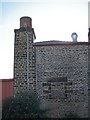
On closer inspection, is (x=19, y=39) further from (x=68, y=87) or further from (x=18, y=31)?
(x=68, y=87)

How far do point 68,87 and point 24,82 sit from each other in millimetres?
2622

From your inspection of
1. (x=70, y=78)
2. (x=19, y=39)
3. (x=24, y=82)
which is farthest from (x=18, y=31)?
(x=70, y=78)

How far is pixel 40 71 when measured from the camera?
1434cm

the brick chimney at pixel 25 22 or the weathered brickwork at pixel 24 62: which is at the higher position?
the brick chimney at pixel 25 22

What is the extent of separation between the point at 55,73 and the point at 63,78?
0.56 m

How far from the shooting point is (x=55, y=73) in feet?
46.8

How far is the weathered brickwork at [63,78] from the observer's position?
1389 cm

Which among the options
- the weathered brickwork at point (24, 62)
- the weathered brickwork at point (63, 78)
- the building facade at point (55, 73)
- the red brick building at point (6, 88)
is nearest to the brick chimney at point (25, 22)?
the weathered brickwork at point (24, 62)

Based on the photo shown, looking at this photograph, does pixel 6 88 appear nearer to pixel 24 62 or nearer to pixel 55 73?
pixel 24 62

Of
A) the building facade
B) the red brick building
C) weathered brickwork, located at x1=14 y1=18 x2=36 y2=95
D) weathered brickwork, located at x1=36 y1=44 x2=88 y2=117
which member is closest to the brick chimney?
weathered brickwork, located at x1=14 y1=18 x2=36 y2=95

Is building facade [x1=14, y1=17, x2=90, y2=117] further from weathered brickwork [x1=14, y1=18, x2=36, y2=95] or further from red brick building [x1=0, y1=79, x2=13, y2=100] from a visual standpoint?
red brick building [x1=0, y1=79, x2=13, y2=100]

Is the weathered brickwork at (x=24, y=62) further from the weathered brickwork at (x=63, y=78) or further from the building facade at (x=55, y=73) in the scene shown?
the weathered brickwork at (x=63, y=78)

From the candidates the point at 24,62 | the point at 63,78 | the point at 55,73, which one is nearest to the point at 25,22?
the point at 24,62

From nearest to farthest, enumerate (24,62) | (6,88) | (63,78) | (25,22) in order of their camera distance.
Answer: (63,78)
(24,62)
(6,88)
(25,22)
